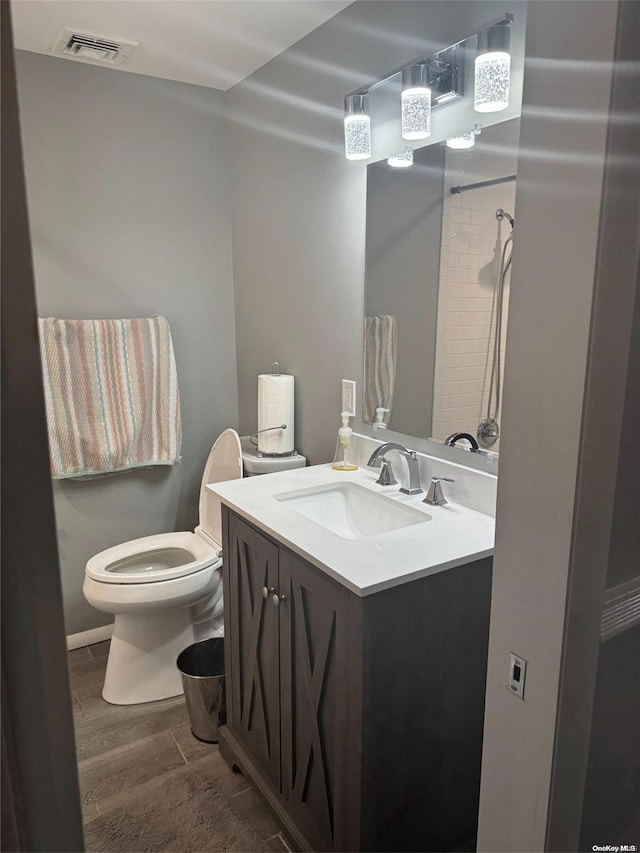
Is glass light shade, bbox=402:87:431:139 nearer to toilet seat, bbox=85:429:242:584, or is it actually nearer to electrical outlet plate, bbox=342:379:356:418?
electrical outlet plate, bbox=342:379:356:418

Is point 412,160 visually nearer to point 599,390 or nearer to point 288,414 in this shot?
point 288,414

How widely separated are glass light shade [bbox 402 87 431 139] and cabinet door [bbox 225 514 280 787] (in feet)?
4.05

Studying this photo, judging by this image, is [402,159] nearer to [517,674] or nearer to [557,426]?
[557,426]

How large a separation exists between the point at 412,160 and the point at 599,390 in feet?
4.15

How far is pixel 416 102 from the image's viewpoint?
1.72m

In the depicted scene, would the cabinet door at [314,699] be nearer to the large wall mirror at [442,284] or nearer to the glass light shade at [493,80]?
the large wall mirror at [442,284]

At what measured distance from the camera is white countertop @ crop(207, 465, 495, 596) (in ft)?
4.45

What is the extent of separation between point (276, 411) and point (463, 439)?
888 millimetres

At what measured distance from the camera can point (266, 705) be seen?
177cm

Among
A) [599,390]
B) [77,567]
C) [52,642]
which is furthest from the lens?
[77,567]

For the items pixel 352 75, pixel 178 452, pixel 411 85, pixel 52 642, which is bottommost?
pixel 178 452

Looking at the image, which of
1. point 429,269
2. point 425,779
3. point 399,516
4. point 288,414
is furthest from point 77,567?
point 429,269

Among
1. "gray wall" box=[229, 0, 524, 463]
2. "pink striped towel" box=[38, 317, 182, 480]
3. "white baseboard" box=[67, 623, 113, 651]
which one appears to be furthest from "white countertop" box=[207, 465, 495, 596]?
"white baseboard" box=[67, 623, 113, 651]

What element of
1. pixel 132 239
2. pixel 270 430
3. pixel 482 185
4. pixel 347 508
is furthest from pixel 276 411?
pixel 482 185
